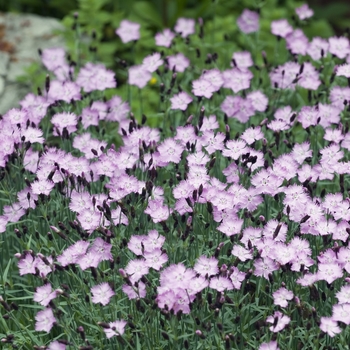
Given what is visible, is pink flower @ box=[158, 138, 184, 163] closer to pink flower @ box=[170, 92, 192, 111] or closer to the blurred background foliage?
pink flower @ box=[170, 92, 192, 111]

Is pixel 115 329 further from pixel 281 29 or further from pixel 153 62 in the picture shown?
pixel 281 29

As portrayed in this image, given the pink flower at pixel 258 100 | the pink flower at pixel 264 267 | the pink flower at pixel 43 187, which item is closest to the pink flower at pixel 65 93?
the pink flower at pixel 43 187

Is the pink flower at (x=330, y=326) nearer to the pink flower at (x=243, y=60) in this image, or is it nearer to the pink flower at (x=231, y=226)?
the pink flower at (x=231, y=226)

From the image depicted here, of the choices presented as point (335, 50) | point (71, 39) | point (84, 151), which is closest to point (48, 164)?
point (84, 151)

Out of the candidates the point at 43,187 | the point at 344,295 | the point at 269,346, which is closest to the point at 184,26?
the point at 43,187

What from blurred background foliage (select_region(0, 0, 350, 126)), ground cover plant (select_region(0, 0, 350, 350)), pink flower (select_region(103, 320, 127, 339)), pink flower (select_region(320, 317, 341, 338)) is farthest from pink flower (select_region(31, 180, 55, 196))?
blurred background foliage (select_region(0, 0, 350, 126))

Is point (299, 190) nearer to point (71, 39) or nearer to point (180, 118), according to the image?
point (180, 118)
